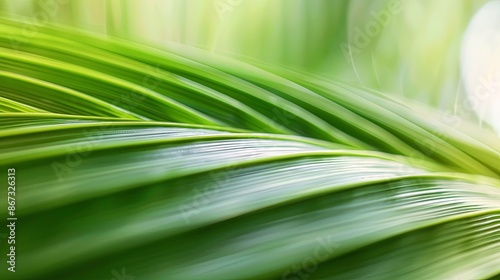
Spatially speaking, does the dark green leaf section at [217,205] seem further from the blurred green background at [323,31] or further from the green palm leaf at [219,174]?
the blurred green background at [323,31]

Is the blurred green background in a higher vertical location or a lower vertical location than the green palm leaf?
higher

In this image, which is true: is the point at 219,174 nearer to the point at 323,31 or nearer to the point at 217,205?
the point at 217,205

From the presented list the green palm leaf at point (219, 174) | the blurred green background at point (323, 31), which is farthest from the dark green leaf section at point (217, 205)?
the blurred green background at point (323, 31)

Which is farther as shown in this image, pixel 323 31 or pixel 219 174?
pixel 323 31

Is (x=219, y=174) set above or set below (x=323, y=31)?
below

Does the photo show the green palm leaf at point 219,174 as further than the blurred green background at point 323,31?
No

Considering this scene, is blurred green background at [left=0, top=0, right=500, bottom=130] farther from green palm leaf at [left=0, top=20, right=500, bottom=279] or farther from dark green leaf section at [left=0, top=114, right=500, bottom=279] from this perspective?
dark green leaf section at [left=0, top=114, right=500, bottom=279]

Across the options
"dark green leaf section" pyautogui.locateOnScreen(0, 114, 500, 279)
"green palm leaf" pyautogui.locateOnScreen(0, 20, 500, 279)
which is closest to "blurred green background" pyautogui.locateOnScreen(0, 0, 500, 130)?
"green palm leaf" pyautogui.locateOnScreen(0, 20, 500, 279)

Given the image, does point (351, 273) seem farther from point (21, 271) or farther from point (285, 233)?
point (21, 271)

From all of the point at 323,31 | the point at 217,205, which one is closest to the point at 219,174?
the point at 217,205
